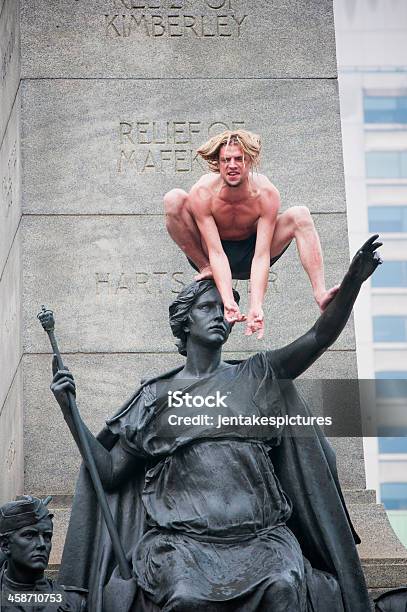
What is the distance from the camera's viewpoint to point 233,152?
13273mm

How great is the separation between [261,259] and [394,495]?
52.2 m

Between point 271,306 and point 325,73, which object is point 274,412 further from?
point 325,73

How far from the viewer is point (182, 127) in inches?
647

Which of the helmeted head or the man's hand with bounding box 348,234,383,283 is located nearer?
the man's hand with bounding box 348,234,383,283

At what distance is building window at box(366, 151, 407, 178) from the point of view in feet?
248

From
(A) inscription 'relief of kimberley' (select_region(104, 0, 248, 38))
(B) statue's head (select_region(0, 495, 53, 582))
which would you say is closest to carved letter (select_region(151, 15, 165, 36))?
(A) inscription 'relief of kimberley' (select_region(104, 0, 248, 38))

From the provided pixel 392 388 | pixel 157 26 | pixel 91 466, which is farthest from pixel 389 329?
pixel 91 466

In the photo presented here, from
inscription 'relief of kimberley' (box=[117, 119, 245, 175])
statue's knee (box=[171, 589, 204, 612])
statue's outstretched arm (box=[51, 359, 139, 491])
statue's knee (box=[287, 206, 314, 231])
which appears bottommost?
statue's knee (box=[171, 589, 204, 612])

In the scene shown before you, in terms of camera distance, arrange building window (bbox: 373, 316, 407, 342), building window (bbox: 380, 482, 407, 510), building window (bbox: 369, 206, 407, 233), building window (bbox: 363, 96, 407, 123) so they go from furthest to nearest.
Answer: building window (bbox: 369, 206, 407, 233)
building window (bbox: 363, 96, 407, 123)
building window (bbox: 373, 316, 407, 342)
building window (bbox: 380, 482, 407, 510)

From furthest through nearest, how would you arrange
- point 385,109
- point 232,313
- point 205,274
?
point 385,109
point 205,274
point 232,313

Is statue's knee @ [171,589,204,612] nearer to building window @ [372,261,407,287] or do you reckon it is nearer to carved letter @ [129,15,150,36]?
carved letter @ [129,15,150,36]

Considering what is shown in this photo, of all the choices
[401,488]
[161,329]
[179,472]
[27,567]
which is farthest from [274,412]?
[401,488]

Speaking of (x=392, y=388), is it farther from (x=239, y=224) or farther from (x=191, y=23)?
(x=191, y=23)

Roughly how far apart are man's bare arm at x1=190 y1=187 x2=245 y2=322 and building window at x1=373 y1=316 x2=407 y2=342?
5524 cm
